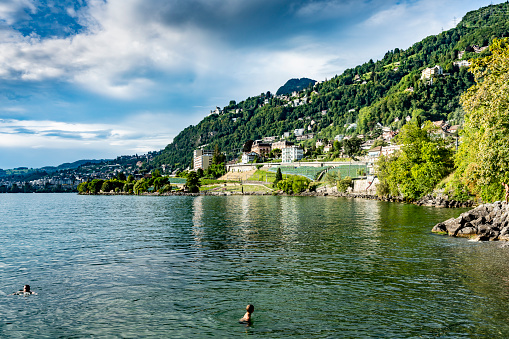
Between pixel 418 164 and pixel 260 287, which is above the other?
pixel 418 164

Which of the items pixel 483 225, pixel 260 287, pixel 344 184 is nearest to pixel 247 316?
pixel 260 287

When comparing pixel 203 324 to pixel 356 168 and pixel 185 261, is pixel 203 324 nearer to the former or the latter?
pixel 185 261

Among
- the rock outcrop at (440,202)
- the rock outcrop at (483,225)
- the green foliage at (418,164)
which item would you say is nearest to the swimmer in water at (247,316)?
the rock outcrop at (483,225)

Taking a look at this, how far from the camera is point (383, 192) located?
346 feet

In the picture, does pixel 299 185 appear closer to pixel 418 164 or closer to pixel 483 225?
pixel 418 164

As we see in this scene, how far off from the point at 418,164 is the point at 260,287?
7960 centimetres

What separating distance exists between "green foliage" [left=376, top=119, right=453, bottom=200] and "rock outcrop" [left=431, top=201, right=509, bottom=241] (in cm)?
4580

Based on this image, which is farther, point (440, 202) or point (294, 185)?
point (294, 185)

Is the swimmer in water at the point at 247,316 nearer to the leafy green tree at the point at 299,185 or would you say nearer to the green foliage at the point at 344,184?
the green foliage at the point at 344,184

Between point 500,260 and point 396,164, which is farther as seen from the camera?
point 396,164

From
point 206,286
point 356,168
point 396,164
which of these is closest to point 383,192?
point 396,164

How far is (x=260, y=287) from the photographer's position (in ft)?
71.8

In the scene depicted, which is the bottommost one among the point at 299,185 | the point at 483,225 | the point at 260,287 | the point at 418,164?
the point at 260,287

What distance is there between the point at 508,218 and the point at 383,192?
68.2 m
